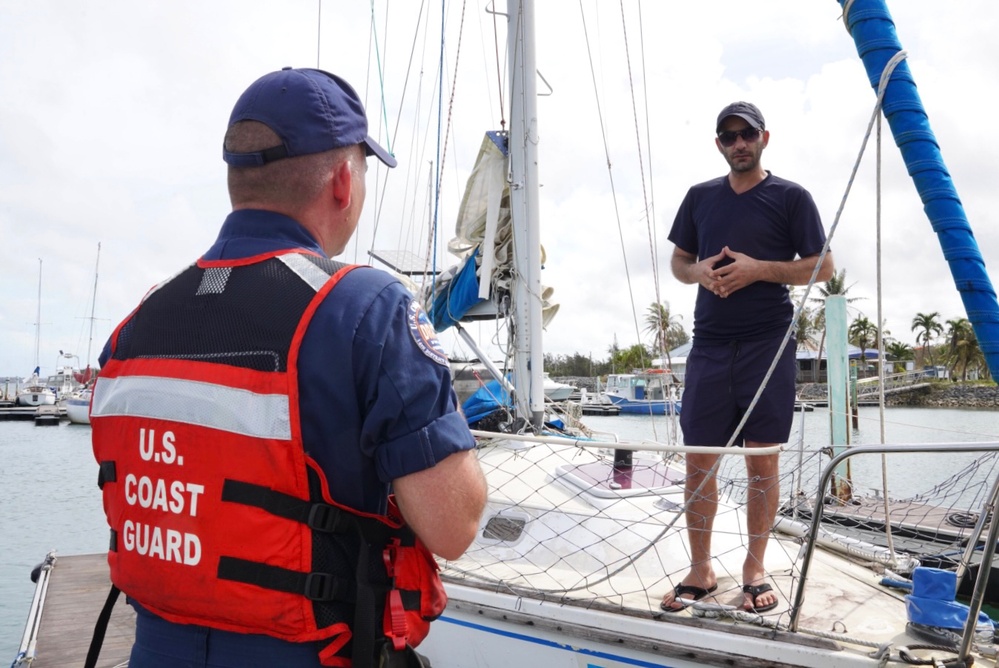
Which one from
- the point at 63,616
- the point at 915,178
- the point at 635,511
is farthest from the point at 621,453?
the point at 63,616

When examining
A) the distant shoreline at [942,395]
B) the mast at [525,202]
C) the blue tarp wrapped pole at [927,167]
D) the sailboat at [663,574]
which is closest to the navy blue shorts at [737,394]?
the sailboat at [663,574]

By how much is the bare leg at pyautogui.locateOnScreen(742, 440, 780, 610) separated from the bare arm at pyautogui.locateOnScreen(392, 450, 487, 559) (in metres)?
2.15

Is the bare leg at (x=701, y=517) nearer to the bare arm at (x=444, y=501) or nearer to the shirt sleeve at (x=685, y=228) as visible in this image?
the shirt sleeve at (x=685, y=228)

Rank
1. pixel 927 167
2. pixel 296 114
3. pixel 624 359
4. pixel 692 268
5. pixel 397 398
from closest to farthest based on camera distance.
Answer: pixel 397 398
pixel 296 114
pixel 927 167
pixel 692 268
pixel 624 359

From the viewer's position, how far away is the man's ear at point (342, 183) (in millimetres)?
1510

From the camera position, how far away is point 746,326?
132 inches

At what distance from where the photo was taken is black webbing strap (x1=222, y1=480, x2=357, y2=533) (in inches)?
50.9

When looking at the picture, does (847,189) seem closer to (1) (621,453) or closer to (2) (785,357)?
(2) (785,357)

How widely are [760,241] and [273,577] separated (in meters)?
2.69

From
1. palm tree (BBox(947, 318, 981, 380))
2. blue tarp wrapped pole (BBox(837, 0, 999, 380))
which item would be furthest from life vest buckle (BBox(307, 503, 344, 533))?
palm tree (BBox(947, 318, 981, 380))

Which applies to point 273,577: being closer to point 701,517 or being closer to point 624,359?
point 701,517

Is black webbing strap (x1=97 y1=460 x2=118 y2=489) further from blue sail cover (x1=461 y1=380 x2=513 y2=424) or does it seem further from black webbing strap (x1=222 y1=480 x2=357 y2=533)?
blue sail cover (x1=461 y1=380 x2=513 y2=424)

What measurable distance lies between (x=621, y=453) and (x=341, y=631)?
129 inches

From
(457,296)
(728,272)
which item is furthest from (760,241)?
(457,296)
